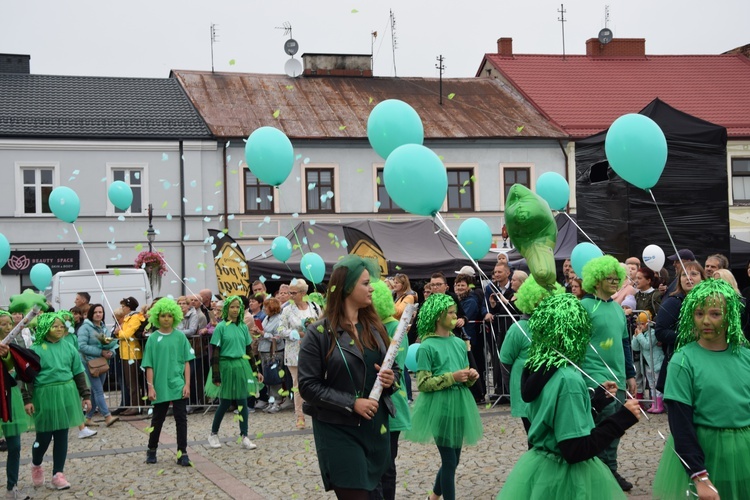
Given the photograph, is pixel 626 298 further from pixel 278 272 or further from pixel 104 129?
pixel 104 129

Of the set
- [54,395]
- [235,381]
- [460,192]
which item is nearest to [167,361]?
[235,381]

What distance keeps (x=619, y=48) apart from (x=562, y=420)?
33307 millimetres

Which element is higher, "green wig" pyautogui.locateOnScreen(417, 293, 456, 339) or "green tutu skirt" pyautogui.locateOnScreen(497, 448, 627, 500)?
"green wig" pyautogui.locateOnScreen(417, 293, 456, 339)

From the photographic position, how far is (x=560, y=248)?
63.2 feet

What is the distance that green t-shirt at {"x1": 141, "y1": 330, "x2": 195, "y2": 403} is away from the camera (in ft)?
31.9

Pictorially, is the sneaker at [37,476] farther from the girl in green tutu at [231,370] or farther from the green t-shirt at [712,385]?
the green t-shirt at [712,385]

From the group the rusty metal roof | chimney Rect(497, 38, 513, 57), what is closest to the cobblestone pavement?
the rusty metal roof

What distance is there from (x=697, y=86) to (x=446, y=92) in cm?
928

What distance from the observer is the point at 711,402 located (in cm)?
462

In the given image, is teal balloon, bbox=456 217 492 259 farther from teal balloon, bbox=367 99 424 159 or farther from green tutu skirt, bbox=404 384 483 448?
green tutu skirt, bbox=404 384 483 448

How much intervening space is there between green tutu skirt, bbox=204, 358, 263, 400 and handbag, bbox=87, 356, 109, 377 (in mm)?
3332

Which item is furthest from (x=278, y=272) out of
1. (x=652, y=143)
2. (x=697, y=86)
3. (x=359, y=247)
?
(x=697, y=86)

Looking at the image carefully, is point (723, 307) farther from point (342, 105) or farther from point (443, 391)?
point (342, 105)

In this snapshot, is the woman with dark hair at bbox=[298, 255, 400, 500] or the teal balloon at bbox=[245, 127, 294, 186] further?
the teal balloon at bbox=[245, 127, 294, 186]
